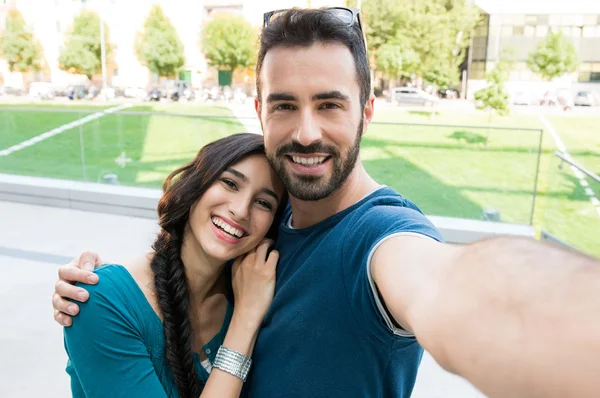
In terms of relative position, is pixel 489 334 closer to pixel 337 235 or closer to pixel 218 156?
pixel 337 235

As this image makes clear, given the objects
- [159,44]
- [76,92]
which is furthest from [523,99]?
[76,92]

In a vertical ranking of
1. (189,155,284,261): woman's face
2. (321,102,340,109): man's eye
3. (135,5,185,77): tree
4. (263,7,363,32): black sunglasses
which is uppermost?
(135,5,185,77): tree

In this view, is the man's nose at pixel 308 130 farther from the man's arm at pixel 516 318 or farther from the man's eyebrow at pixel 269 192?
the man's arm at pixel 516 318

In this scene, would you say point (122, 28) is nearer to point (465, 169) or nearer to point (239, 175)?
point (465, 169)

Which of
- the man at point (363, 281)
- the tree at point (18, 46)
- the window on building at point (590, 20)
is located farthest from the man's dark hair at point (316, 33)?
the tree at point (18, 46)

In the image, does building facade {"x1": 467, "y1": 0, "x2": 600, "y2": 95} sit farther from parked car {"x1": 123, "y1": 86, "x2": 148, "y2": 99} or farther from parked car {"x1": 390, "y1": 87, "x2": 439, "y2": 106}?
parked car {"x1": 123, "y1": 86, "x2": 148, "y2": 99}

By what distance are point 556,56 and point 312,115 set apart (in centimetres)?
3462

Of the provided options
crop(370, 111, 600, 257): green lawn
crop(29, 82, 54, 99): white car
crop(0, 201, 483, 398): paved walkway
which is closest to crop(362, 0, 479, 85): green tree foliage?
crop(29, 82, 54, 99): white car

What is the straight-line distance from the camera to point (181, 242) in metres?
1.76

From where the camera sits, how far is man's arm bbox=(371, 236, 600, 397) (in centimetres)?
47

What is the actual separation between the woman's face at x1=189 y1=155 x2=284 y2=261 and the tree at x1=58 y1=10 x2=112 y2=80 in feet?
145

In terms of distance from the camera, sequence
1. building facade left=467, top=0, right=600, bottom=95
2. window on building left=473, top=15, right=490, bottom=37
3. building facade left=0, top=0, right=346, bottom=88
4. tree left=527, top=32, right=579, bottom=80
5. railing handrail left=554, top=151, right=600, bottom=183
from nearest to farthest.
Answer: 1. railing handrail left=554, top=151, right=600, bottom=183
2. tree left=527, top=32, right=579, bottom=80
3. building facade left=467, top=0, right=600, bottom=95
4. window on building left=473, top=15, right=490, bottom=37
5. building facade left=0, top=0, right=346, bottom=88

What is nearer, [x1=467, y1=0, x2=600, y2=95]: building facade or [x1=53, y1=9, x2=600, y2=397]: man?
[x1=53, y1=9, x2=600, y2=397]: man

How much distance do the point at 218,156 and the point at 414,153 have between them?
4851mm
